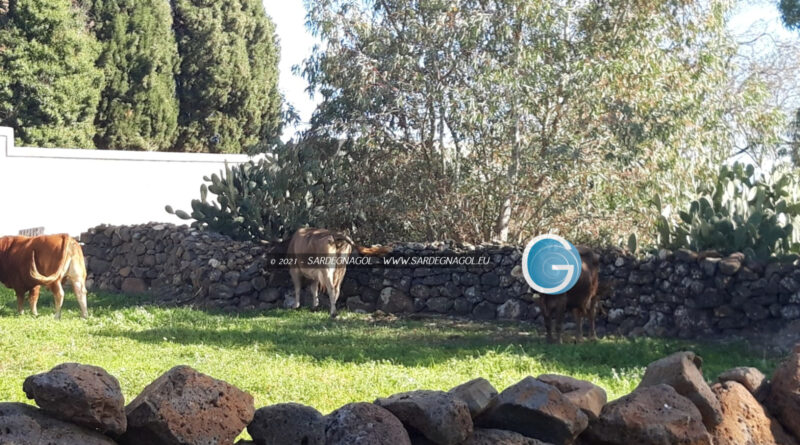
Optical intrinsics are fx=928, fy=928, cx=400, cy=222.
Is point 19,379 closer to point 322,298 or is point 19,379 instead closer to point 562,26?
point 322,298

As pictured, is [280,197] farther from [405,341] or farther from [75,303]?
[405,341]

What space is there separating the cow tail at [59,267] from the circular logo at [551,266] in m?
6.36

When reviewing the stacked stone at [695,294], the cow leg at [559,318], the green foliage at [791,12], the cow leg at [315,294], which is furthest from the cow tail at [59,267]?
the green foliage at [791,12]

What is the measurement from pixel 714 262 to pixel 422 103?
5048mm

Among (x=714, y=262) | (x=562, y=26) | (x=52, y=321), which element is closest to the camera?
(x=714, y=262)

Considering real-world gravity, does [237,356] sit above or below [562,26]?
below

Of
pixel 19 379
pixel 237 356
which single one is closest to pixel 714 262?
pixel 237 356

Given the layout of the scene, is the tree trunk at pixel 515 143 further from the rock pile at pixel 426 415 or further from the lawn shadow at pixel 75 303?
the rock pile at pixel 426 415

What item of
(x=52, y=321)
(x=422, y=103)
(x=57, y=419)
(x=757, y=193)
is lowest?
(x=52, y=321)

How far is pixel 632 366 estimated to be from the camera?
8680 millimetres

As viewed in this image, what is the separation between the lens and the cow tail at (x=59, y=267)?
40.5 ft

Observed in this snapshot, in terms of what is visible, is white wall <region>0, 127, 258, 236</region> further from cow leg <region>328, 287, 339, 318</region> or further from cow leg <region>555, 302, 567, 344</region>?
cow leg <region>555, 302, 567, 344</region>

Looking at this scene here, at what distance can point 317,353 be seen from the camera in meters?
9.18

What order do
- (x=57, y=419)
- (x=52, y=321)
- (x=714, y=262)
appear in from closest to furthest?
(x=57, y=419) < (x=714, y=262) < (x=52, y=321)
